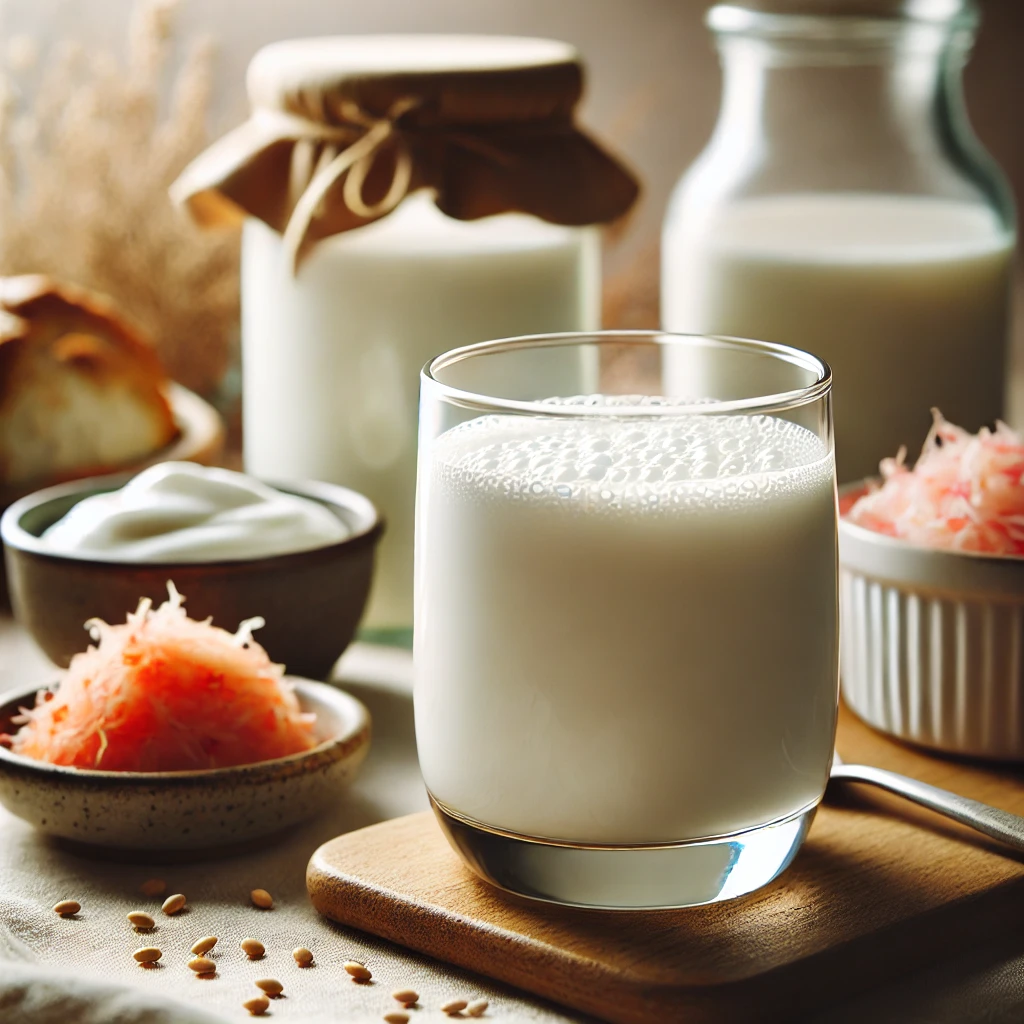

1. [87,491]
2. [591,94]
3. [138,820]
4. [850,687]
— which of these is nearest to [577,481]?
[138,820]

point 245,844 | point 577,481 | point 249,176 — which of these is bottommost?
point 245,844

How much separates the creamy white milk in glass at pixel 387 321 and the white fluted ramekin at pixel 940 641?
36cm

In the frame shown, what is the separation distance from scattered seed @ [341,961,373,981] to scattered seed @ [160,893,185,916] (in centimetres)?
12

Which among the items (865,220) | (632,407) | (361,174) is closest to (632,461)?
(632,407)

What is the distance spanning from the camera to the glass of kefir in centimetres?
72

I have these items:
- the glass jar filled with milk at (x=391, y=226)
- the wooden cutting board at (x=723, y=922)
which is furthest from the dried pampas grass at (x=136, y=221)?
the wooden cutting board at (x=723, y=922)

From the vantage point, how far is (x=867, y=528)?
3.51ft

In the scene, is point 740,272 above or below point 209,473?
above

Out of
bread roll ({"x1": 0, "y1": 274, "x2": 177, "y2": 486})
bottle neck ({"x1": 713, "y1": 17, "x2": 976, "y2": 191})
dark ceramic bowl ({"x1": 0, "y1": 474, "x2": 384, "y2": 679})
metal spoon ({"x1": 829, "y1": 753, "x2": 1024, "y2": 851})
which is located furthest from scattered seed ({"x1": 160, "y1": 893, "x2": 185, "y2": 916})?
bottle neck ({"x1": 713, "y1": 17, "x2": 976, "y2": 191})

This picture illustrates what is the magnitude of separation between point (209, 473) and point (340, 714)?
0.82ft

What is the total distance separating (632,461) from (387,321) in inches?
22.9

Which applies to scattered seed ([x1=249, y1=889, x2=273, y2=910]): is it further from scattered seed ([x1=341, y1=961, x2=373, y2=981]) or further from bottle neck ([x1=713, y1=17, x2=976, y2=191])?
bottle neck ([x1=713, y1=17, x2=976, y2=191])

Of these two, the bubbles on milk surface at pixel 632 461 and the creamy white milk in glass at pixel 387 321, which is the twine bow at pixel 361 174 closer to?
the creamy white milk in glass at pixel 387 321

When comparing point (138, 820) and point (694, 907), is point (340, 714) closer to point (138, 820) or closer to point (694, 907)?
point (138, 820)
